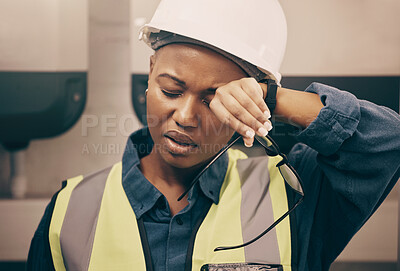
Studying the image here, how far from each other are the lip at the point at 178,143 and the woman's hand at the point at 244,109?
13cm

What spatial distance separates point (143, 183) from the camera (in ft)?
2.68

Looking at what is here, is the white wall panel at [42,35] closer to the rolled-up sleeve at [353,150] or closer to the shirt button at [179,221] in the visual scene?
the shirt button at [179,221]

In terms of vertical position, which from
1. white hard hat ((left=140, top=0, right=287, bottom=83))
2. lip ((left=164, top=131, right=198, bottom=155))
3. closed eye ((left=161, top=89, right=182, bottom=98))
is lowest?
lip ((left=164, top=131, right=198, bottom=155))

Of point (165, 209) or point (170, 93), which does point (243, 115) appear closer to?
point (170, 93)

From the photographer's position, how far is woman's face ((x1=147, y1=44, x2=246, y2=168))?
71 centimetres

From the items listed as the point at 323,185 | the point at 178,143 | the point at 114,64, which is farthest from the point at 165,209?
the point at 114,64

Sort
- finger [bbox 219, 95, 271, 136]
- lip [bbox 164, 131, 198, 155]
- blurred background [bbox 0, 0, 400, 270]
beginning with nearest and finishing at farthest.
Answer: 1. finger [bbox 219, 95, 271, 136]
2. lip [bbox 164, 131, 198, 155]
3. blurred background [bbox 0, 0, 400, 270]

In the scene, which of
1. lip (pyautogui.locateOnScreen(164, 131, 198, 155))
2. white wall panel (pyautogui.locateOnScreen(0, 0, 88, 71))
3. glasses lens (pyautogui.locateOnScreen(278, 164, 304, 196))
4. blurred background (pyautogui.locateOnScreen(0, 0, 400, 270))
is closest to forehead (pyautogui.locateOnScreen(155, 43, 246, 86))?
lip (pyautogui.locateOnScreen(164, 131, 198, 155))

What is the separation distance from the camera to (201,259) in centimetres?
74

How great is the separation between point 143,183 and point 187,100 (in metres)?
0.25

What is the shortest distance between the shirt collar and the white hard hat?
0.93 feet

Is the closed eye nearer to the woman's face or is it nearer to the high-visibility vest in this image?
the woman's face

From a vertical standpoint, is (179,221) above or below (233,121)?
below

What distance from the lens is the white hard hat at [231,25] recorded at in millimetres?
716
